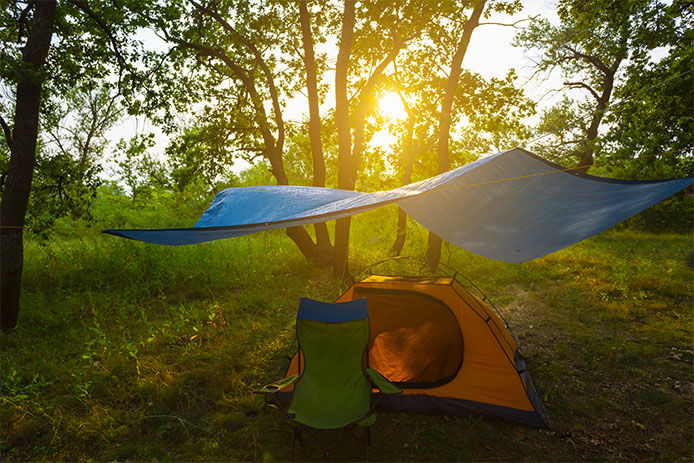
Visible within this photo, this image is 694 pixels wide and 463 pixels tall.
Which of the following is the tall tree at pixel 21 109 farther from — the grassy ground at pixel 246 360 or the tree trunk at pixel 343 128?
the tree trunk at pixel 343 128

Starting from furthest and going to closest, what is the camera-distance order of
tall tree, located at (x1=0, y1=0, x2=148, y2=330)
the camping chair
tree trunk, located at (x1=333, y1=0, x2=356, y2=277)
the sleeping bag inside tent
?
tree trunk, located at (x1=333, y1=0, x2=356, y2=277) → tall tree, located at (x1=0, y1=0, x2=148, y2=330) → the sleeping bag inside tent → the camping chair

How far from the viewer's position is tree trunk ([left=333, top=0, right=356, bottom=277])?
6980 mm

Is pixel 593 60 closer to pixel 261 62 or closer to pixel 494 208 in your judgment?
pixel 261 62

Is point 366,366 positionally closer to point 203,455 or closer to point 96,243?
point 203,455

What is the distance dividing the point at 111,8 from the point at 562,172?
739cm

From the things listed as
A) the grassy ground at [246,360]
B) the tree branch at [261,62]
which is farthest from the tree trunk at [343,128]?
the tree branch at [261,62]

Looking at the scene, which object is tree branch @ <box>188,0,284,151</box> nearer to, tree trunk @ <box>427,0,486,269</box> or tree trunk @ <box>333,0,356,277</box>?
tree trunk @ <box>333,0,356,277</box>

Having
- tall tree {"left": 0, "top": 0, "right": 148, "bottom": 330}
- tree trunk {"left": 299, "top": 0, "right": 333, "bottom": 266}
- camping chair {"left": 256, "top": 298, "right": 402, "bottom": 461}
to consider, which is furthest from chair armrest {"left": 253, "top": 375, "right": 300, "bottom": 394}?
tree trunk {"left": 299, "top": 0, "right": 333, "bottom": 266}

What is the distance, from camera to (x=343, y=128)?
7379 mm

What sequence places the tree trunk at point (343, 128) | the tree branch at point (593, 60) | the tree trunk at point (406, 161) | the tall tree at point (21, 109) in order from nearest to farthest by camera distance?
the tall tree at point (21, 109) < the tree trunk at point (343, 128) < the tree trunk at point (406, 161) < the tree branch at point (593, 60)

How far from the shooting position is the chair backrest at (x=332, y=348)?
2.99 meters

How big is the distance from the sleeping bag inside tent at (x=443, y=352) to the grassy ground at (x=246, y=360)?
0.16 m

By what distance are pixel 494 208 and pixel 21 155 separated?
243 inches

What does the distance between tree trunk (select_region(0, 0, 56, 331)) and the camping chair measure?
4434 millimetres
